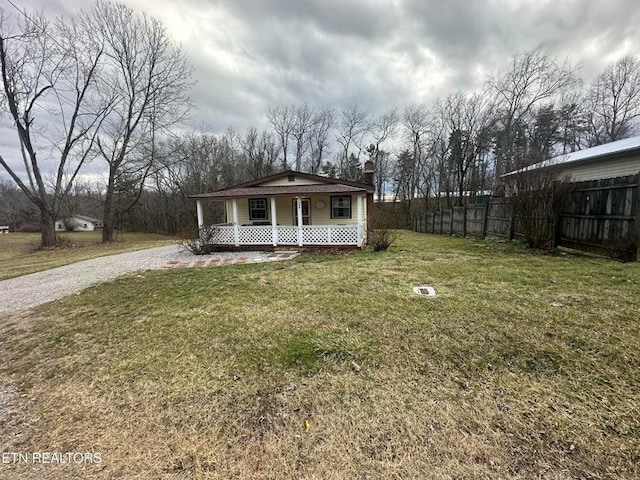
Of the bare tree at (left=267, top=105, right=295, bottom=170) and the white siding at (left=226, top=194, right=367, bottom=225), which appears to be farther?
the bare tree at (left=267, top=105, right=295, bottom=170)

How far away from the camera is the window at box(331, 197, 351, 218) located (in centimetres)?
1312

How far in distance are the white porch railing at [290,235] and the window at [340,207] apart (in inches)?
104

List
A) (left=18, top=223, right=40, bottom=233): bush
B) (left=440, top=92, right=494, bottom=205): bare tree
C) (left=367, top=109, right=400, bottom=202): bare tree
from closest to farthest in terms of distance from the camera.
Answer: (left=440, top=92, right=494, bottom=205): bare tree < (left=367, top=109, right=400, bottom=202): bare tree < (left=18, top=223, right=40, bottom=233): bush

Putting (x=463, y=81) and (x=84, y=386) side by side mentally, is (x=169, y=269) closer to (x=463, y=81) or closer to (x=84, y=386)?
(x=84, y=386)

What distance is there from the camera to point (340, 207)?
13.2 m

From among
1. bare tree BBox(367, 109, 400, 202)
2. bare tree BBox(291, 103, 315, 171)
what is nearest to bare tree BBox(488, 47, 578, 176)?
bare tree BBox(367, 109, 400, 202)

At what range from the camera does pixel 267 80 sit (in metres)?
20.7

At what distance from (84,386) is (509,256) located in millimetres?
9260

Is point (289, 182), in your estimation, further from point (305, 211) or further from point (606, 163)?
point (606, 163)

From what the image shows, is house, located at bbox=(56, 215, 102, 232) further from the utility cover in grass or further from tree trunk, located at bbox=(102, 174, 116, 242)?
the utility cover in grass

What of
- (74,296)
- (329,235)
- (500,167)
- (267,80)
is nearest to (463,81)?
(500,167)

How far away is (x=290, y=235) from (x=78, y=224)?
185 feet

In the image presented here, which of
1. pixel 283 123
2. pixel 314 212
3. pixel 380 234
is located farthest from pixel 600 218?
pixel 283 123

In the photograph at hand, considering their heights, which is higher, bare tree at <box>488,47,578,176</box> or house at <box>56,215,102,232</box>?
bare tree at <box>488,47,578,176</box>
